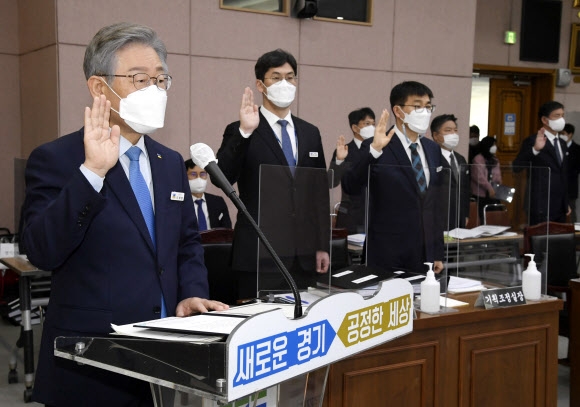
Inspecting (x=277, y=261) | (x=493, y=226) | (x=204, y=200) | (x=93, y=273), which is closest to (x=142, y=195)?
(x=93, y=273)

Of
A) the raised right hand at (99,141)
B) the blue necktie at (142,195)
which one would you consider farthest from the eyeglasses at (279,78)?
the raised right hand at (99,141)

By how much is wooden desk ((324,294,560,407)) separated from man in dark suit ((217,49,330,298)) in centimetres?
37

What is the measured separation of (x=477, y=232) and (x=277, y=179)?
1.07m

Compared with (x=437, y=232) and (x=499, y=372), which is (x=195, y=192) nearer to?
(x=437, y=232)

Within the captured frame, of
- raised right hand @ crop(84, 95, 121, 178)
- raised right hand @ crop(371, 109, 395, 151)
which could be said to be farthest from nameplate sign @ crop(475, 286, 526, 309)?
raised right hand @ crop(84, 95, 121, 178)

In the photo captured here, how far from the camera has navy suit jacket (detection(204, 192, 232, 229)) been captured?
503 cm

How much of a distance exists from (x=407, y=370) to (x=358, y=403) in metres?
0.22

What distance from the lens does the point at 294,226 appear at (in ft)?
7.91

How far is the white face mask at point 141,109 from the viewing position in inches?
63.7

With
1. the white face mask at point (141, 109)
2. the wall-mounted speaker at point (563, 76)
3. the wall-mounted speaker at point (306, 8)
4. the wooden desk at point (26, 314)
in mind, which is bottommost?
the wooden desk at point (26, 314)

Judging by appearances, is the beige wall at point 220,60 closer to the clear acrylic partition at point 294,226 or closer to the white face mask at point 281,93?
the white face mask at point 281,93

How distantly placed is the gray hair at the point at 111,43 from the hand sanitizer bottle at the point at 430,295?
131 centimetres

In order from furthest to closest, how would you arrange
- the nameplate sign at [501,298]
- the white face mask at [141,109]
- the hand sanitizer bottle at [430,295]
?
the nameplate sign at [501,298] < the hand sanitizer bottle at [430,295] < the white face mask at [141,109]

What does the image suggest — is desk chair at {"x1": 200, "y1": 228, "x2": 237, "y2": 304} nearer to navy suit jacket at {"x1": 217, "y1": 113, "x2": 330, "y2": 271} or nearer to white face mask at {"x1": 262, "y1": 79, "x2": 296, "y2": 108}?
navy suit jacket at {"x1": 217, "y1": 113, "x2": 330, "y2": 271}
